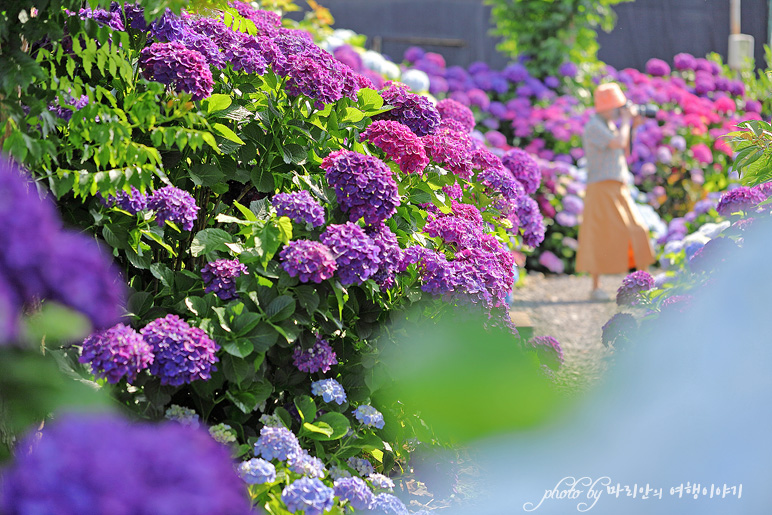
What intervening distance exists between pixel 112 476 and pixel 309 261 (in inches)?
41.6

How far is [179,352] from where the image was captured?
1.53 meters

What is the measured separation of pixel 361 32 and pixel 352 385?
8240 mm

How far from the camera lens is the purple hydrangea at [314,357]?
5.98 ft

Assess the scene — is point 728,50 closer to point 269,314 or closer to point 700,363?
point 269,314

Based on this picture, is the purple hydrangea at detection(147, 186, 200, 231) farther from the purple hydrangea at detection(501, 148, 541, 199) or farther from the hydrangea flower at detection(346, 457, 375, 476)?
the purple hydrangea at detection(501, 148, 541, 199)

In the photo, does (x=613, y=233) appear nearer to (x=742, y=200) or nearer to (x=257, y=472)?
(x=742, y=200)

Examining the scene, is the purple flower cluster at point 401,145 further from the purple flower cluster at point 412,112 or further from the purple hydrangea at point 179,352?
the purple hydrangea at point 179,352

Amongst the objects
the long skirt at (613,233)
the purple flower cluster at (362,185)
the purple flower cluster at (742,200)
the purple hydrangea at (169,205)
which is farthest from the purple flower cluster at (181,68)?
the long skirt at (613,233)

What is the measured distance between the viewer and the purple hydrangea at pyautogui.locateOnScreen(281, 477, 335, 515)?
147 centimetres

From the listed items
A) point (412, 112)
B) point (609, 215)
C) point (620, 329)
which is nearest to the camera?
point (412, 112)

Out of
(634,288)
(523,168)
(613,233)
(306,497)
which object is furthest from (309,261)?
(613,233)

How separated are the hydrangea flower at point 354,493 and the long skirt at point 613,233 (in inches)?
186

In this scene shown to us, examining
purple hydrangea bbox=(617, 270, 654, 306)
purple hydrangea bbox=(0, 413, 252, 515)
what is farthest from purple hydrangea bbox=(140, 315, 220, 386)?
purple hydrangea bbox=(617, 270, 654, 306)

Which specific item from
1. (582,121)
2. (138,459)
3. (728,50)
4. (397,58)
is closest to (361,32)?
(397,58)
